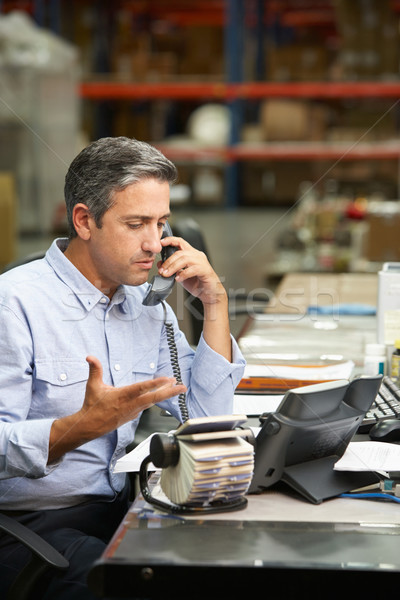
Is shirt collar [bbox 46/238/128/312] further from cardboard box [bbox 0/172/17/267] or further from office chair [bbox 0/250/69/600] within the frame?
cardboard box [bbox 0/172/17/267]

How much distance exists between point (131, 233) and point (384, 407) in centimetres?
67

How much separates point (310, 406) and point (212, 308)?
1.65 ft

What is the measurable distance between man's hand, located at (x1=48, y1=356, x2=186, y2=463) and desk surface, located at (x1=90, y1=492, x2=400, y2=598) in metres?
0.16

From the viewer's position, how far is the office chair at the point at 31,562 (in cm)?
131

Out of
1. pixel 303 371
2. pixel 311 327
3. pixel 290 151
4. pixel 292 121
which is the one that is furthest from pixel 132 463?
pixel 292 121

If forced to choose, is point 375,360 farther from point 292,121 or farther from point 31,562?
point 292,121

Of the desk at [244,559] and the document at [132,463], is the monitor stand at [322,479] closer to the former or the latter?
the desk at [244,559]

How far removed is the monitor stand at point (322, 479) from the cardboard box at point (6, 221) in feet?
18.4

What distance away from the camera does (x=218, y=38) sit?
10367 millimetres

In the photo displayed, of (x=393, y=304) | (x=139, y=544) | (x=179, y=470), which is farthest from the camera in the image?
(x=393, y=304)

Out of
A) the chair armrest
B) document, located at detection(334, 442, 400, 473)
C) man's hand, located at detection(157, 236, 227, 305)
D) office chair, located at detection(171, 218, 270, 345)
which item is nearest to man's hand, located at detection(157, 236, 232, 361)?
man's hand, located at detection(157, 236, 227, 305)

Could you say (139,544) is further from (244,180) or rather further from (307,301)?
(244,180)

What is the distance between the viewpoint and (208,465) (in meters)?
1.19

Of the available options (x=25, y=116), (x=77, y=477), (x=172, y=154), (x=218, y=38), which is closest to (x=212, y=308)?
(x=77, y=477)
